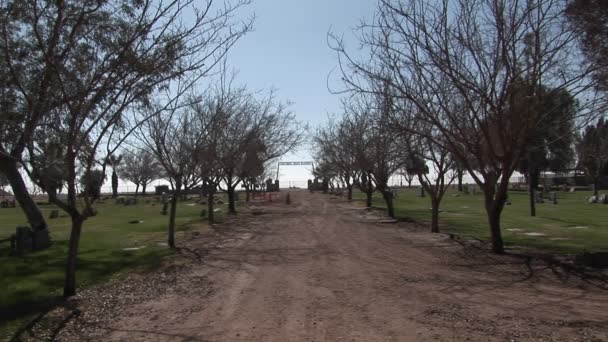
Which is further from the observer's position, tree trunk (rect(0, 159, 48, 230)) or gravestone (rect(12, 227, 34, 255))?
tree trunk (rect(0, 159, 48, 230))

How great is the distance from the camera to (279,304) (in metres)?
9.38

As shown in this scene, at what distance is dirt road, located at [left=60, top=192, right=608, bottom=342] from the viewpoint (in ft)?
24.8

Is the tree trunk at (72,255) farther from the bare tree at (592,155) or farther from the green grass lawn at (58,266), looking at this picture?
the bare tree at (592,155)

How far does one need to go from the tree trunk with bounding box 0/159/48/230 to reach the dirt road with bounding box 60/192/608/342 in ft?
23.5

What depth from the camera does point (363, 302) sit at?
30.7 feet

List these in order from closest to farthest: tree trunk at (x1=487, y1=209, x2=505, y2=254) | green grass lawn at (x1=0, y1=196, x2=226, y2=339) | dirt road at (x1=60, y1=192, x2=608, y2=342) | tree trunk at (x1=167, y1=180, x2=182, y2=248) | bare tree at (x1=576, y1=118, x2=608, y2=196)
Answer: dirt road at (x1=60, y1=192, x2=608, y2=342) → green grass lawn at (x1=0, y1=196, x2=226, y2=339) → tree trunk at (x1=487, y1=209, x2=505, y2=254) → tree trunk at (x1=167, y1=180, x2=182, y2=248) → bare tree at (x1=576, y1=118, x2=608, y2=196)

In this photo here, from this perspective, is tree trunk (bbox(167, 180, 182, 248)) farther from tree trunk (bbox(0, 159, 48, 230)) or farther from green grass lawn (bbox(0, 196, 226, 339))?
tree trunk (bbox(0, 159, 48, 230))

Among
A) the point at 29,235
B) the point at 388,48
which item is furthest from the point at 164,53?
the point at 29,235

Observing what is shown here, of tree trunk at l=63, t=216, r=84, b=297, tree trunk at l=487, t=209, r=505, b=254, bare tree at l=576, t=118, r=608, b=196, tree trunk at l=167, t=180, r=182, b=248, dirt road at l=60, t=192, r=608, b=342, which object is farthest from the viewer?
bare tree at l=576, t=118, r=608, b=196

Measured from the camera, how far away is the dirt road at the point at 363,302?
298 inches

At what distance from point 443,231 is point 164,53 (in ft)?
52.4

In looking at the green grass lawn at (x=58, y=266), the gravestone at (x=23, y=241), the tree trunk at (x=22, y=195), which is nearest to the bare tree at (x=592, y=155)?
the green grass lawn at (x=58, y=266)

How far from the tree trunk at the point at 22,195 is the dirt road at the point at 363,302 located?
7160 millimetres

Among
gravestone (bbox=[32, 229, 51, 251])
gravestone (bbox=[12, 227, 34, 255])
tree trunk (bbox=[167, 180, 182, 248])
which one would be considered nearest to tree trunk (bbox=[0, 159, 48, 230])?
gravestone (bbox=[32, 229, 51, 251])
